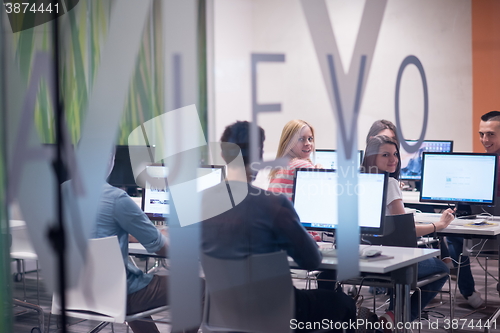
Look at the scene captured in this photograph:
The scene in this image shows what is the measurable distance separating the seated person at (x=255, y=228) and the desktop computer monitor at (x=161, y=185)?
0.04m

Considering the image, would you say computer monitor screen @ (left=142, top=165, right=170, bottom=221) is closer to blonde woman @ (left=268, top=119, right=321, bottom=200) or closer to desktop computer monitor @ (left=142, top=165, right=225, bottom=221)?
desktop computer monitor @ (left=142, top=165, right=225, bottom=221)

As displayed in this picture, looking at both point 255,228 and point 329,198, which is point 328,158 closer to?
point 329,198

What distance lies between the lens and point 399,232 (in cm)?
310

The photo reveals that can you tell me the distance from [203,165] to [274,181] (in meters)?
0.33

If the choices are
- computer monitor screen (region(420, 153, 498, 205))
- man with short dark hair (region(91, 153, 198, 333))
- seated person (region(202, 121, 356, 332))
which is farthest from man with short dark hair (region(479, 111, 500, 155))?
man with short dark hair (region(91, 153, 198, 333))

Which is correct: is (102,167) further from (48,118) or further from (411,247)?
(411,247)

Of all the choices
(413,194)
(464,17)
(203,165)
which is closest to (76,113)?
(203,165)

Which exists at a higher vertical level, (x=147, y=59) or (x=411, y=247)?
(x=147, y=59)

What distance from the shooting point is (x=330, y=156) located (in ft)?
8.93

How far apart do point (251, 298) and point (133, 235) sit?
65cm

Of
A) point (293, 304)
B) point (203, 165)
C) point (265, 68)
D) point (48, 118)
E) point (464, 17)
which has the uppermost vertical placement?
point (464, 17)

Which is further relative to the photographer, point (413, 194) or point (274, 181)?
point (413, 194)

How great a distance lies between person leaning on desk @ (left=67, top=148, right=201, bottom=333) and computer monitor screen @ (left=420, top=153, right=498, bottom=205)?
6.14 feet

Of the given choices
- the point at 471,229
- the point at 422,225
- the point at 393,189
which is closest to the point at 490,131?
the point at 471,229
